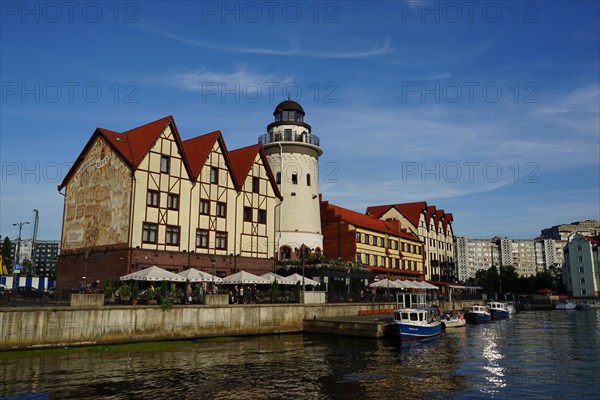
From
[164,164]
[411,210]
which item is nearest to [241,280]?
[164,164]

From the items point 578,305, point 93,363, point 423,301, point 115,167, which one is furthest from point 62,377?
point 578,305

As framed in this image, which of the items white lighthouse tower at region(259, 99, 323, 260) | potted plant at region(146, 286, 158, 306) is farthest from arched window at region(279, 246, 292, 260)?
potted plant at region(146, 286, 158, 306)

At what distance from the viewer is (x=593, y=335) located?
47.9 meters

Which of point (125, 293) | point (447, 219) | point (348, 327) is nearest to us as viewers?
point (125, 293)

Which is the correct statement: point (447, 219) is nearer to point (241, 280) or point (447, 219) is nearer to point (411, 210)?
point (411, 210)

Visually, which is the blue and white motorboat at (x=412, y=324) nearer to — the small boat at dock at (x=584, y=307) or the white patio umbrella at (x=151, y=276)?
the white patio umbrella at (x=151, y=276)

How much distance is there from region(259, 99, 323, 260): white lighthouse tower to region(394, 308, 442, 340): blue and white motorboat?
21.2 m

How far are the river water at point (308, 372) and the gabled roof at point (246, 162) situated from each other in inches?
852

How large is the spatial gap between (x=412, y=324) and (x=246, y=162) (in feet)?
85.7

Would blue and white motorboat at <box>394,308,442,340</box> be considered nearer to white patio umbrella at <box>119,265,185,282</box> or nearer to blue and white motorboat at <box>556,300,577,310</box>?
white patio umbrella at <box>119,265,185,282</box>

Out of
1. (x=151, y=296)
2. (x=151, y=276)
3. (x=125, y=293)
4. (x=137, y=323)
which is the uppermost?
(x=151, y=276)

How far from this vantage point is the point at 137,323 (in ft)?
117

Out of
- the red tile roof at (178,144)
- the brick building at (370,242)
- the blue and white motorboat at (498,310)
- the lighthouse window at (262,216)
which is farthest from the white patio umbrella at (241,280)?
the blue and white motorboat at (498,310)

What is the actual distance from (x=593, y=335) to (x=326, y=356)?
3002 cm
